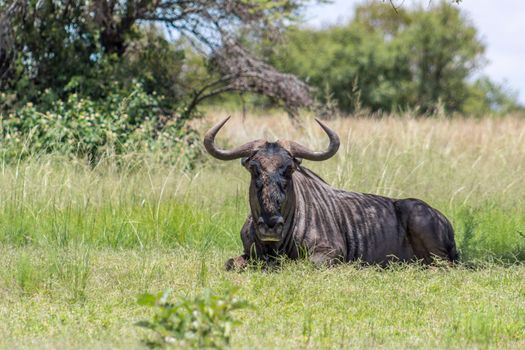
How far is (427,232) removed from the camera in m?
9.17

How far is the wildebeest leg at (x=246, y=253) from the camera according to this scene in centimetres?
845

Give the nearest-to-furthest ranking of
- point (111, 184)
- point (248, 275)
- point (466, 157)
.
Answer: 1. point (248, 275)
2. point (111, 184)
3. point (466, 157)

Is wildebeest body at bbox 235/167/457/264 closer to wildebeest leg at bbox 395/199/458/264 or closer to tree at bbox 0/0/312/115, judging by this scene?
wildebeest leg at bbox 395/199/458/264

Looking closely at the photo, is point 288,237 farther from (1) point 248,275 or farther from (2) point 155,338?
(2) point 155,338

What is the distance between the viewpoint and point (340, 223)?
9.20 meters

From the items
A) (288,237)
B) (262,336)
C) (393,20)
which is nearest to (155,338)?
(262,336)

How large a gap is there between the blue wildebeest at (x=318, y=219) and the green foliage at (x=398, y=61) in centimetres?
2893

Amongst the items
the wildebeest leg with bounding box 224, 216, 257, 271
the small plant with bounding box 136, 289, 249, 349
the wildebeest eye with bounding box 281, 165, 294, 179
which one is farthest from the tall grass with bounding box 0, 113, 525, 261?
the small plant with bounding box 136, 289, 249, 349

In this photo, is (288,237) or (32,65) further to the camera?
(32,65)

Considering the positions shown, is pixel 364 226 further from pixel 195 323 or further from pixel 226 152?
pixel 195 323

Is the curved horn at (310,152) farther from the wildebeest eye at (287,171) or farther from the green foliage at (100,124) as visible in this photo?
the green foliage at (100,124)

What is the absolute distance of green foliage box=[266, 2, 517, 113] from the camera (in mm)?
39156

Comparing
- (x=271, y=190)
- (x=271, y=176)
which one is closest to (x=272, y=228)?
(x=271, y=190)

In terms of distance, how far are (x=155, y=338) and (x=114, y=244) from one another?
422cm
